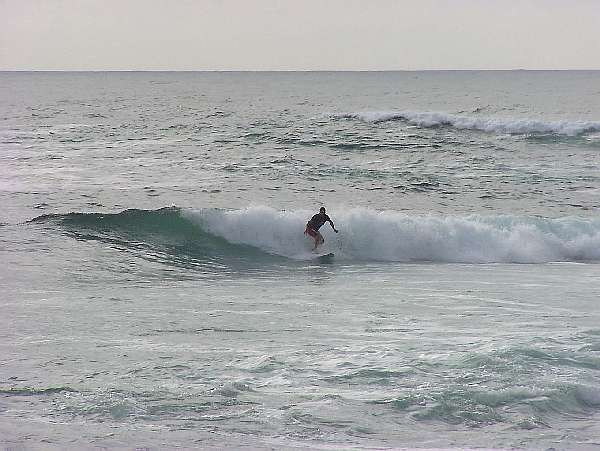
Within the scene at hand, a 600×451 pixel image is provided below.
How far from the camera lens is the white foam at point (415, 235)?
19.4 meters

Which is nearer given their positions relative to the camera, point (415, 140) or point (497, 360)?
point (497, 360)

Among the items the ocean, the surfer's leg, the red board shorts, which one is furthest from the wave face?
the red board shorts

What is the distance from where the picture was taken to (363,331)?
37.3 ft

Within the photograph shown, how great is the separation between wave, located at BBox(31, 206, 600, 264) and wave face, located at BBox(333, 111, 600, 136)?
927 inches

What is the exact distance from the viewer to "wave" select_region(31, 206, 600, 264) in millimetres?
19359

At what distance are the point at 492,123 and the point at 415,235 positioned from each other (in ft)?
94.0

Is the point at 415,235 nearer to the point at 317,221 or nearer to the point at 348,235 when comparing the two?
the point at 348,235

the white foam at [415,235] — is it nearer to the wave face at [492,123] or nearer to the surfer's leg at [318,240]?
the surfer's leg at [318,240]

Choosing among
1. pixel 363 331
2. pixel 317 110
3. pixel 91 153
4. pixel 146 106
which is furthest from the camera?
pixel 146 106

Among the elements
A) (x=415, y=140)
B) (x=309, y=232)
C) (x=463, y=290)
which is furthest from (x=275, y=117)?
(x=463, y=290)

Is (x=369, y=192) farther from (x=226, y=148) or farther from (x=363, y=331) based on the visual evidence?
(x=363, y=331)

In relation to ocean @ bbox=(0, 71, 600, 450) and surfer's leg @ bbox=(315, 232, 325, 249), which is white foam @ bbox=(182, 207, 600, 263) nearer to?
ocean @ bbox=(0, 71, 600, 450)

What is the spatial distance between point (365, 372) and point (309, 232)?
34.4ft

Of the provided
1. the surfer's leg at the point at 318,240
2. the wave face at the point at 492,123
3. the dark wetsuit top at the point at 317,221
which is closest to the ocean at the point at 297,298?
the surfer's leg at the point at 318,240
